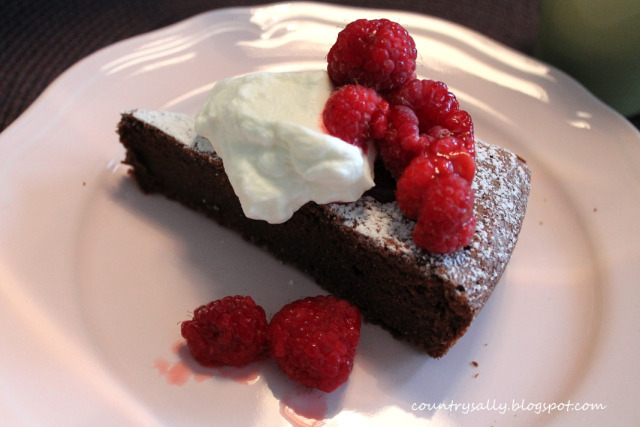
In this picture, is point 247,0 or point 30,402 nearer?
point 30,402

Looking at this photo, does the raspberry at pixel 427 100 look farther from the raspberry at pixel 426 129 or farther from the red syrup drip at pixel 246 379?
the red syrup drip at pixel 246 379

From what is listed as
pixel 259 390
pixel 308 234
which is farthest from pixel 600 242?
pixel 259 390

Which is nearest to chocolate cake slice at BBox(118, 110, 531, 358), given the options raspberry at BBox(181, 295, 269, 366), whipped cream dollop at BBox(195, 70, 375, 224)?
whipped cream dollop at BBox(195, 70, 375, 224)

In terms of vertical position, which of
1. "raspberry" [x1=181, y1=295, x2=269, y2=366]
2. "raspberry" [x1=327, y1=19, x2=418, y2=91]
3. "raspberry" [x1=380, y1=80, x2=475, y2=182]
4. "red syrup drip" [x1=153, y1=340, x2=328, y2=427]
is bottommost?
"red syrup drip" [x1=153, y1=340, x2=328, y2=427]

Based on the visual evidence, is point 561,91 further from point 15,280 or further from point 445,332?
point 15,280

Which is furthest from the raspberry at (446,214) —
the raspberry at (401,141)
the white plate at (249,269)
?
the white plate at (249,269)

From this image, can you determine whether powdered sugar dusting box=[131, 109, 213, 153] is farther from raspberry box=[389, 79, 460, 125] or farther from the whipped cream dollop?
raspberry box=[389, 79, 460, 125]
